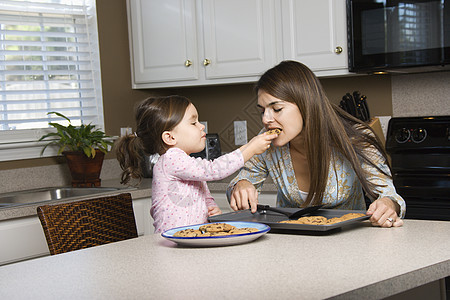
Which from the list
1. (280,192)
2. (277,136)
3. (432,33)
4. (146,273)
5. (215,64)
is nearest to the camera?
(146,273)

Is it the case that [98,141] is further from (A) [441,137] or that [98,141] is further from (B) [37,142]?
(A) [441,137]

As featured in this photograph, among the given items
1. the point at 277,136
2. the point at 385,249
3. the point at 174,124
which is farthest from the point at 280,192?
the point at 385,249

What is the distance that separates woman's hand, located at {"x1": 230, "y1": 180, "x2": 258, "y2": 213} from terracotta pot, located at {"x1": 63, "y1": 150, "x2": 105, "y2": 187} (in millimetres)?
1516

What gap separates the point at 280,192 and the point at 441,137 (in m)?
0.99

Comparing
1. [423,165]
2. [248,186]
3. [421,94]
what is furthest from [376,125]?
[248,186]

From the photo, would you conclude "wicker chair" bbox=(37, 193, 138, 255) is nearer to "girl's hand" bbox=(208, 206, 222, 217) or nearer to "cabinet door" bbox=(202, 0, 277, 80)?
"girl's hand" bbox=(208, 206, 222, 217)

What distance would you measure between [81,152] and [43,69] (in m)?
0.54

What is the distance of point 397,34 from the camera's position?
112 inches

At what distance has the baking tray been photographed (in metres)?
1.57

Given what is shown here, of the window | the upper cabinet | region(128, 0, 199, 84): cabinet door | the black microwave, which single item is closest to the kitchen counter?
the black microwave

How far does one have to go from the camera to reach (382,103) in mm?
3391

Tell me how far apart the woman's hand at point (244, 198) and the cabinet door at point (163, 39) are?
5.73 feet

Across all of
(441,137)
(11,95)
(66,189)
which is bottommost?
(66,189)

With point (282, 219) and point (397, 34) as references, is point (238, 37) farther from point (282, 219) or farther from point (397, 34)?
point (282, 219)
